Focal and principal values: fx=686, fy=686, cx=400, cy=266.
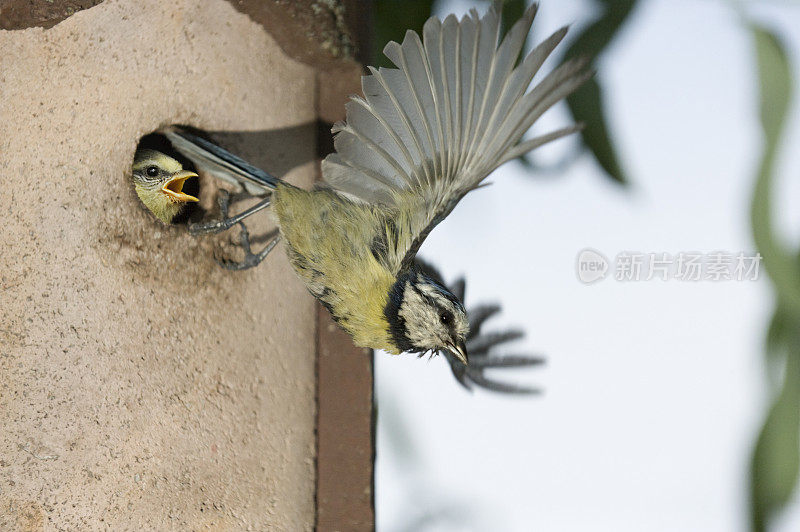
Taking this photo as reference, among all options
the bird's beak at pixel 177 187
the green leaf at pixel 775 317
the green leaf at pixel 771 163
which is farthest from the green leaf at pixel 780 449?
the bird's beak at pixel 177 187

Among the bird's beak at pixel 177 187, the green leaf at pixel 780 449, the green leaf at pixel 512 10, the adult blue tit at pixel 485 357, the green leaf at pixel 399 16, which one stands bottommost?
the green leaf at pixel 780 449

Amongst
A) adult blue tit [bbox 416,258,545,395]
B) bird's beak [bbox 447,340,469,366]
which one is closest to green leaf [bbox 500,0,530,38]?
adult blue tit [bbox 416,258,545,395]

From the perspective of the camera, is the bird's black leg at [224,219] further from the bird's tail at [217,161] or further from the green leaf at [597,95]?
the green leaf at [597,95]

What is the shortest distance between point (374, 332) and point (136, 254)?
449 mm

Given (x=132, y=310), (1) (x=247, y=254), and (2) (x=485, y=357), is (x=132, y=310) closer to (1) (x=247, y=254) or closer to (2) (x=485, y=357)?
(1) (x=247, y=254)

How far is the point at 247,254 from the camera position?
4.78ft

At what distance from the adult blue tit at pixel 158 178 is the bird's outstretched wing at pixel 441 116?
38 centimetres

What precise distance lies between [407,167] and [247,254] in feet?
1.47

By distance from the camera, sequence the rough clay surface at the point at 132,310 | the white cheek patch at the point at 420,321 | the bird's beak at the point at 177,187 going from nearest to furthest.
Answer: the rough clay surface at the point at 132,310, the white cheek patch at the point at 420,321, the bird's beak at the point at 177,187

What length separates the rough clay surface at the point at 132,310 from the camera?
0.98 meters

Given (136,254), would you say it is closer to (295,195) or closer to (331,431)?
(295,195)

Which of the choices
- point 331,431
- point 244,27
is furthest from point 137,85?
point 331,431

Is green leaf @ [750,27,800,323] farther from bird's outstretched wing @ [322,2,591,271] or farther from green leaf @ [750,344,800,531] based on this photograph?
bird's outstretched wing @ [322,2,591,271]

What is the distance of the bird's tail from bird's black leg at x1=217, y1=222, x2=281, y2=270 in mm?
108
